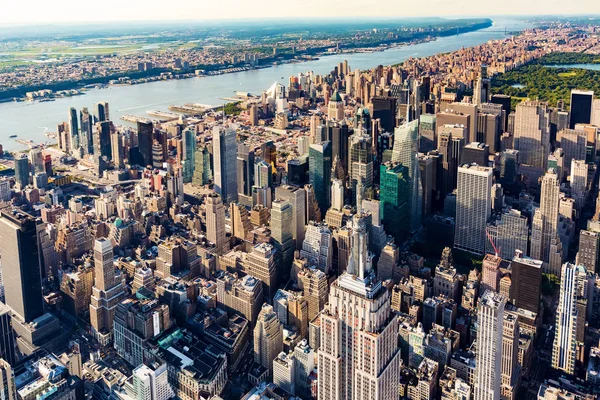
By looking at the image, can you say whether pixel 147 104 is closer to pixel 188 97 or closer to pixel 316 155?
pixel 188 97

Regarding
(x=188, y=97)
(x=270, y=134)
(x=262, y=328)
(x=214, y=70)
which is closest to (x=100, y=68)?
(x=214, y=70)

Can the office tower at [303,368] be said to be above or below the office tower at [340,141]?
below

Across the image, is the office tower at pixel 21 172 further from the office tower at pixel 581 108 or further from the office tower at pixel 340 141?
the office tower at pixel 581 108

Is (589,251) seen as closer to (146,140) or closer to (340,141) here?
(340,141)

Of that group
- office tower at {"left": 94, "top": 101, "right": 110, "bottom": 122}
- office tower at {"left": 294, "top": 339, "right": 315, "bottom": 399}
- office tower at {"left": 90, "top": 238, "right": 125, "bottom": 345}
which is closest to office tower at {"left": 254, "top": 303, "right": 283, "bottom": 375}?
office tower at {"left": 294, "top": 339, "right": 315, "bottom": 399}

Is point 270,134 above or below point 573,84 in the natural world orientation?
below

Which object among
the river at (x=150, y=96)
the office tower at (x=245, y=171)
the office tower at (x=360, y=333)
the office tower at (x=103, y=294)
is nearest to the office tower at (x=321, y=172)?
the office tower at (x=245, y=171)
